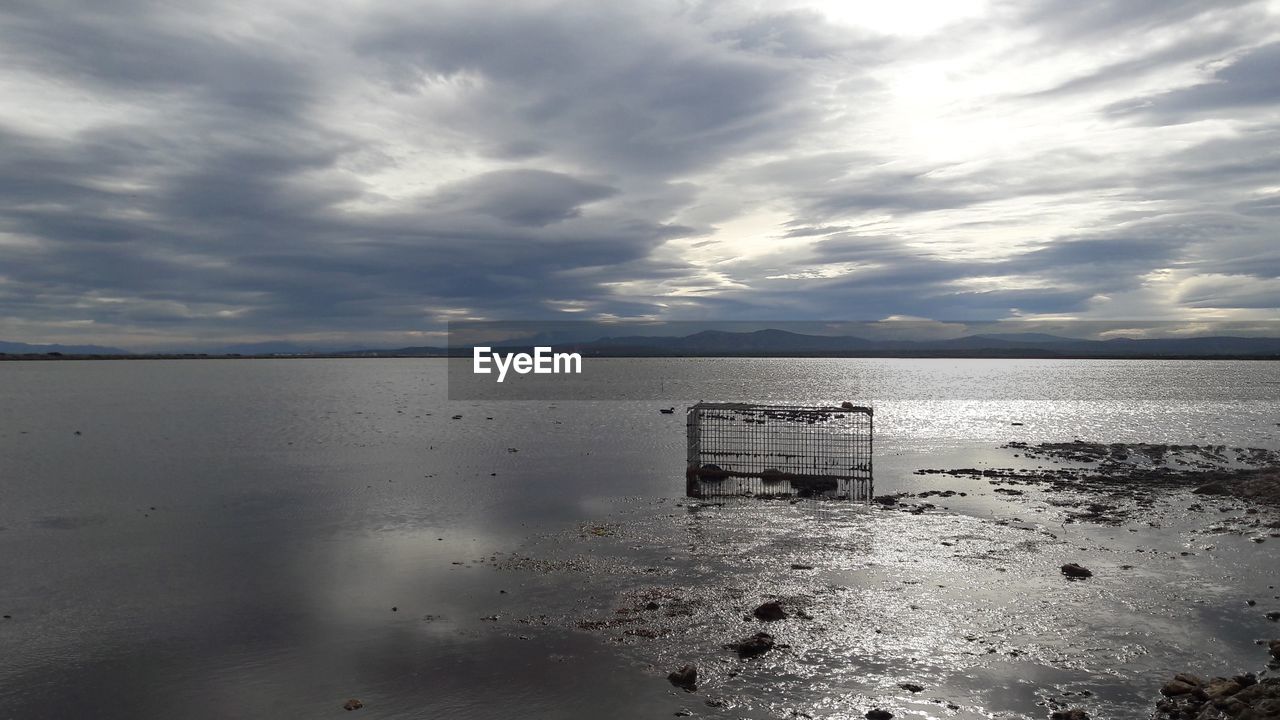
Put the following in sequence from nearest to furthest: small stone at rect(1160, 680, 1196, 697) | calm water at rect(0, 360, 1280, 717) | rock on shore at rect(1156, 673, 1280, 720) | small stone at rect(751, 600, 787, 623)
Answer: rock on shore at rect(1156, 673, 1280, 720), small stone at rect(1160, 680, 1196, 697), calm water at rect(0, 360, 1280, 717), small stone at rect(751, 600, 787, 623)

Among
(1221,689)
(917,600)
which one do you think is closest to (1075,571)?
(917,600)

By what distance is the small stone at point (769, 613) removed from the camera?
53.0ft

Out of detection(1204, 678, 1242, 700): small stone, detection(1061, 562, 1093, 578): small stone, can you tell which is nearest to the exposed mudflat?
detection(1061, 562, 1093, 578): small stone

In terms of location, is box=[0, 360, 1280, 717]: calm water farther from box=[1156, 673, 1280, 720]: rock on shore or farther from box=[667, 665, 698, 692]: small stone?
box=[1156, 673, 1280, 720]: rock on shore

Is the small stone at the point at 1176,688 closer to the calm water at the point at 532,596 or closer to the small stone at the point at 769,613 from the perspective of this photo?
the calm water at the point at 532,596

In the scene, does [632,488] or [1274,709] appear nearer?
[1274,709]

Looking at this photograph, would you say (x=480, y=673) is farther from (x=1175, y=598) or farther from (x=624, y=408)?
(x=624, y=408)

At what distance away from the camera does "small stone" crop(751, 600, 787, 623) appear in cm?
1616

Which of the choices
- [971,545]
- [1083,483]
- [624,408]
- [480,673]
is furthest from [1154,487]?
[624,408]

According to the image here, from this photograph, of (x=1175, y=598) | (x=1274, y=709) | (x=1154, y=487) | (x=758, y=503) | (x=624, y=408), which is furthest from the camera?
(x=624, y=408)

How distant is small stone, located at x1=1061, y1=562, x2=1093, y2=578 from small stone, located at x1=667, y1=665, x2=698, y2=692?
11.7 meters

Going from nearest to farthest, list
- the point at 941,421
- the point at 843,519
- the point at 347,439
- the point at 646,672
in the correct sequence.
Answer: the point at 646,672
the point at 843,519
the point at 347,439
the point at 941,421

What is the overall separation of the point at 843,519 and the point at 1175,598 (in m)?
10.6

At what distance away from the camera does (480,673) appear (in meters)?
13.8
